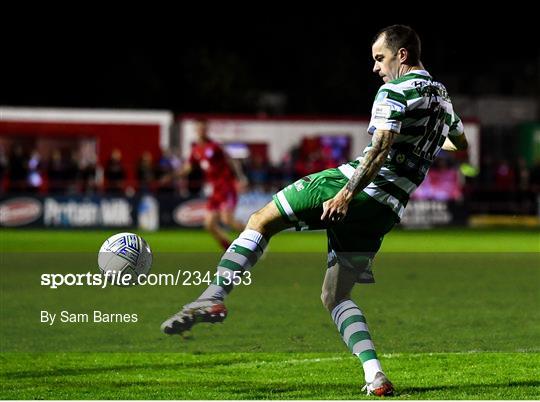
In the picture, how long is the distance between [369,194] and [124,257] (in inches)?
76.4

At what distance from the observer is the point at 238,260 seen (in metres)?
6.44

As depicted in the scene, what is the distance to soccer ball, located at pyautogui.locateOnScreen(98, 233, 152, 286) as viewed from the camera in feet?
25.0

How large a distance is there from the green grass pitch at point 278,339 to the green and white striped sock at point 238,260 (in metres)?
0.75

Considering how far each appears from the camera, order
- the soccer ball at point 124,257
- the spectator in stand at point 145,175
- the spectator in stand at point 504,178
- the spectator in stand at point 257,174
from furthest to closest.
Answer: the spectator in stand at point 504,178 < the spectator in stand at point 257,174 < the spectator in stand at point 145,175 < the soccer ball at point 124,257

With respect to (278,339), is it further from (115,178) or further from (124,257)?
(115,178)

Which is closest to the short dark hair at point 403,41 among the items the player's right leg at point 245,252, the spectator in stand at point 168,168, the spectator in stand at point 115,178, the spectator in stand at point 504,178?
the player's right leg at point 245,252

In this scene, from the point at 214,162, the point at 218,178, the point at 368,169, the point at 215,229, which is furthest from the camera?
the point at 214,162

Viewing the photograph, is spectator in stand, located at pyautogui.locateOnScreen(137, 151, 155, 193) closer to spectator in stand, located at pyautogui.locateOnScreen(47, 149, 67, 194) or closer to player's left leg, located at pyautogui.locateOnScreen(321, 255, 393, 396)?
A: spectator in stand, located at pyautogui.locateOnScreen(47, 149, 67, 194)

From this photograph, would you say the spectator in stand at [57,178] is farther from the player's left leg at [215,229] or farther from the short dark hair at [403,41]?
the short dark hair at [403,41]

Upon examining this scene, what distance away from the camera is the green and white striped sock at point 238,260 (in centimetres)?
643

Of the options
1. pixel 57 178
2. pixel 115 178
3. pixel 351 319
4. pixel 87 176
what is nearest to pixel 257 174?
pixel 115 178

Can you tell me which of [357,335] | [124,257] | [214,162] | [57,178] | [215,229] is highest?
[124,257]

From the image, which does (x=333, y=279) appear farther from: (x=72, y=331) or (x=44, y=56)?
(x=44, y=56)

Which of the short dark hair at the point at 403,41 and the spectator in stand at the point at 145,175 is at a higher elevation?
the short dark hair at the point at 403,41
